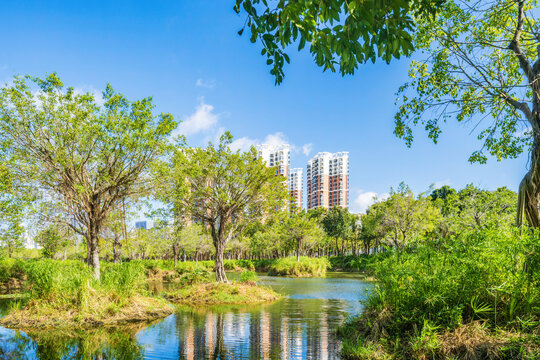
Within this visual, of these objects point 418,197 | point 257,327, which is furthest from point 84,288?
point 418,197

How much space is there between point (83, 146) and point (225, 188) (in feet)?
24.0

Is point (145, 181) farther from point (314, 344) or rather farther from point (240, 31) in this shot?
point (240, 31)

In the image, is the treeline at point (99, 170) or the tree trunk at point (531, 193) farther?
the treeline at point (99, 170)

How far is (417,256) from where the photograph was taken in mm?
7570

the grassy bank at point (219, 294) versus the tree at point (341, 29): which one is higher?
the tree at point (341, 29)

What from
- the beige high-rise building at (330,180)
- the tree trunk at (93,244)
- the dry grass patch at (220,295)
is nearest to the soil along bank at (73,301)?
the tree trunk at (93,244)

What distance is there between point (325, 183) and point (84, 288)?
388 feet

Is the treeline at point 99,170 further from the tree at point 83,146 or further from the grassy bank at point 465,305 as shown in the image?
the grassy bank at point 465,305

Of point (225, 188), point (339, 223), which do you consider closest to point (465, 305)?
point (225, 188)

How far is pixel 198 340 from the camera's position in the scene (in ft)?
29.5

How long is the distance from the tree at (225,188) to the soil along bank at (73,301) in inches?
266

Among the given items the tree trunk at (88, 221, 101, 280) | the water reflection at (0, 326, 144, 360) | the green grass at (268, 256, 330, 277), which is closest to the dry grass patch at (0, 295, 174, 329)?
the water reflection at (0, 326, 144, 360)

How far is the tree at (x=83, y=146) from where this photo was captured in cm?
1346

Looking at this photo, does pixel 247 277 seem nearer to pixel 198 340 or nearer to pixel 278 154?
pixel 198 340
